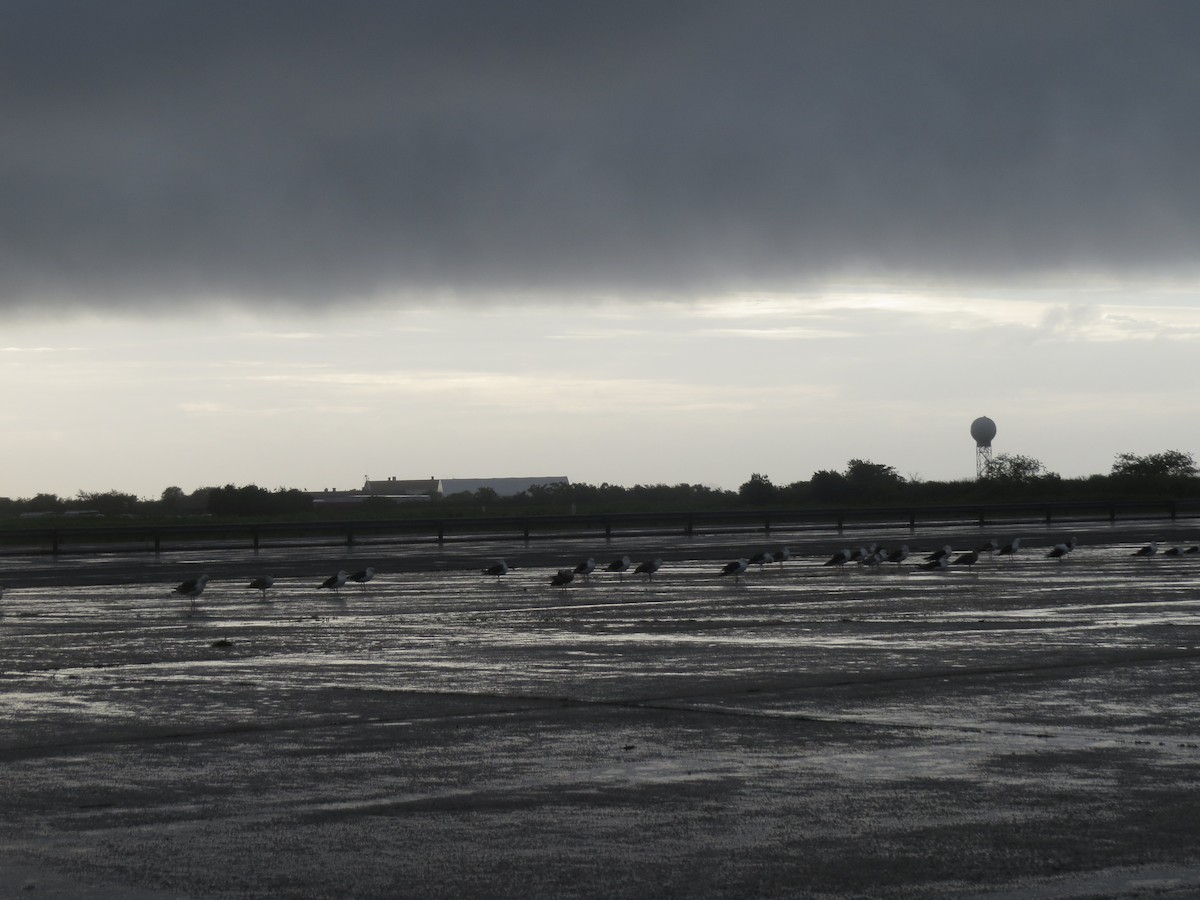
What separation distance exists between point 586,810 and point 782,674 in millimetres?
6201

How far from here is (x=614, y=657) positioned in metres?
15.3

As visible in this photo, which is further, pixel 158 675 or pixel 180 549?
pixel 180 549

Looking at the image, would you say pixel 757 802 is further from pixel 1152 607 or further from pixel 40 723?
pixel 1152 607

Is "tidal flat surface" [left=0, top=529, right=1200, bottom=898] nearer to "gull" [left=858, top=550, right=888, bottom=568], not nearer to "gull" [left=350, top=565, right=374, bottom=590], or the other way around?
"gull" [left=350, top=565, right=374, bottom=590]

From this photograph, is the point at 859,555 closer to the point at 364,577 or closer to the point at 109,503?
the point at 364,577

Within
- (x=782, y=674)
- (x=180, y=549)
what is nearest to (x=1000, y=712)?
(x=782, y=674)

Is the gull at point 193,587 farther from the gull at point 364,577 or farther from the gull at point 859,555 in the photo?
the gull at point 859,555

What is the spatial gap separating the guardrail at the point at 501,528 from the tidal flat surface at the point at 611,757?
96.0ft

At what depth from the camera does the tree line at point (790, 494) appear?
95.6 metres

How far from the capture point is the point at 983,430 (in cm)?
11031

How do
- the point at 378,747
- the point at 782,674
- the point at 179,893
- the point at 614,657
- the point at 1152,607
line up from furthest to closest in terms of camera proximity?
the point at 1152,607, the point at 614,657, the point at 782,674, the point at 378,747, the point at 179,893

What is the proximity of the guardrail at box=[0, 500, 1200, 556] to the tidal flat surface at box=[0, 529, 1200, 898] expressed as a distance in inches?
1152

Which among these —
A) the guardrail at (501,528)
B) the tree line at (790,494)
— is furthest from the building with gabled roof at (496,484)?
the guardrail at (501,528)

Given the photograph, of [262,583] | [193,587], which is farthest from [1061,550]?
[193,587]
